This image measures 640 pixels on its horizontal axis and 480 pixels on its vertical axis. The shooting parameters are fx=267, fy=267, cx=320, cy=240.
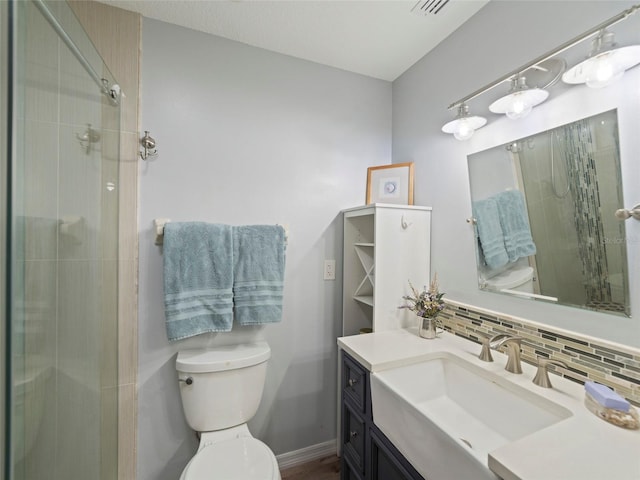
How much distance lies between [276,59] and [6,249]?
1518mm

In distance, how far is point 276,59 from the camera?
1.57 m

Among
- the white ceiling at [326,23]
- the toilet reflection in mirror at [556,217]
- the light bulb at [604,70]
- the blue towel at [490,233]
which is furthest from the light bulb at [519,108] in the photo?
the white ceiling at [326,23]

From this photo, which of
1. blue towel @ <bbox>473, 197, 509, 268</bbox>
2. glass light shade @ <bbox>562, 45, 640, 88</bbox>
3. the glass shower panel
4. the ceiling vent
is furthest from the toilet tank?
the ceiling vent

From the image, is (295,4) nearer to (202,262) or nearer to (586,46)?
(586,46)

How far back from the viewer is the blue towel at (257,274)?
1.39 metres

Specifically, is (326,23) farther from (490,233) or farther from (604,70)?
(490,233)

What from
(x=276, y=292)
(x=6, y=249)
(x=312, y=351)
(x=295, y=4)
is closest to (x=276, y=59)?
(x=295, y=4)

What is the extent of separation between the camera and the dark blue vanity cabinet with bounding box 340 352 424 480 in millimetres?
932

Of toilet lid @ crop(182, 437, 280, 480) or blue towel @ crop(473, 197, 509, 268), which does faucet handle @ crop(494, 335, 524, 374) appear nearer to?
blue towel @ crop(473, 197, 509, 268)

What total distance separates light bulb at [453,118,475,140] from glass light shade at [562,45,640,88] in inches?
16.5

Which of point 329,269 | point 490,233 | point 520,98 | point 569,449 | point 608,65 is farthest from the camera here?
point 329,269

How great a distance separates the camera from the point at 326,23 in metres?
1.35

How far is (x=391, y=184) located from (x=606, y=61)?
40.0 inches

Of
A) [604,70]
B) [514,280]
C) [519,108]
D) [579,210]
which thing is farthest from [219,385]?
[604,70]
